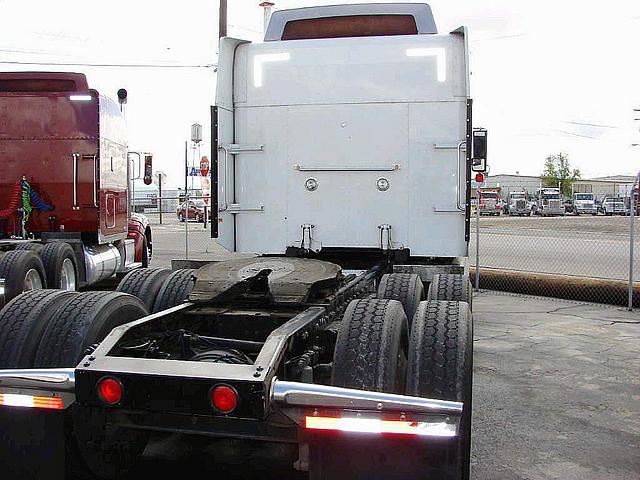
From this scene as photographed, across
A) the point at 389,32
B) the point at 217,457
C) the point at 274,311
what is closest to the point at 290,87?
the point at 389,32

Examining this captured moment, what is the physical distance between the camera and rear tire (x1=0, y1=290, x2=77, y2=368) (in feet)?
12.4

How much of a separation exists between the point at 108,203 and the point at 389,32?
6240 mm

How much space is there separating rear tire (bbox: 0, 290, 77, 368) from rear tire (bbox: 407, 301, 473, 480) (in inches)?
76.6

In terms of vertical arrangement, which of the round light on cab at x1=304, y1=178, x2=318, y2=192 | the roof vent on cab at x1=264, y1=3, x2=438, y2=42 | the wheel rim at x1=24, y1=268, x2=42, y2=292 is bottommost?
the wheel rim at x1=24, y1=268, x2=42, y2=292

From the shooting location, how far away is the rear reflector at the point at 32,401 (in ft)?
10.9

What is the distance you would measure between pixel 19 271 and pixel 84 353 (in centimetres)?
509

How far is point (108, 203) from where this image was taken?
38.8 feet

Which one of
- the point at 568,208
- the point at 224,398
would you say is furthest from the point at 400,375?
the point at 568,208

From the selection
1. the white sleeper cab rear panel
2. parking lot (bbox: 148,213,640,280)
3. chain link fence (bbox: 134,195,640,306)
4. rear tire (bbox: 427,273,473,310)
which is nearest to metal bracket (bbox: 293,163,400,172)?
→ the white sleeper cab rear panel

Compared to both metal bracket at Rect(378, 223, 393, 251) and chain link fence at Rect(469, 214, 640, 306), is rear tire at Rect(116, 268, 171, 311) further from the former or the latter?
chain link fence at Rect(469, 214, 640, 306)

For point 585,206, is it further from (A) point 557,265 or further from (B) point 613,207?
(A) point 557,265

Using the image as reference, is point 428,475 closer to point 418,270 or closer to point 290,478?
point 290,478

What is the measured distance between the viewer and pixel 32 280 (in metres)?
8.90

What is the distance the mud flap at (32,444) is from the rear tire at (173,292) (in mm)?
2289
